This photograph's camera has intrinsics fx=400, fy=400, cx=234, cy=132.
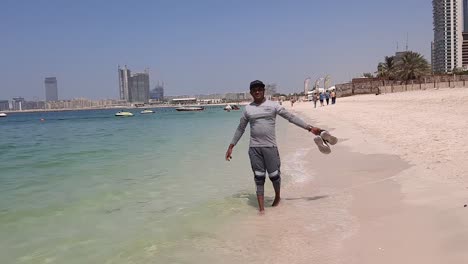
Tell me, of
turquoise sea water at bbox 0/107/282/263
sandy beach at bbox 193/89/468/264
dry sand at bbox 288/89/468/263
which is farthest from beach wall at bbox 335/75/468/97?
turquoise sea water at bbox 0/107/282/263

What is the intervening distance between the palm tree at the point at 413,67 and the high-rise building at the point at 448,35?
79211 millimetres

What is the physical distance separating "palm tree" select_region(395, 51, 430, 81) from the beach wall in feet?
15.8

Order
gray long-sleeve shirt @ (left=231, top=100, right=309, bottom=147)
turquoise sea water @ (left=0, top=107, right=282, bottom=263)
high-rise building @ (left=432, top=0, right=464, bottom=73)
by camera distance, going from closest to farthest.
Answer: turquoise sea water @ (left=0, top=107, right=282, bottom=263) → gray long-sleeve shirt @ (left=231, top=100, right=309, bottom=147) → high-rise building @ (left=432, top=0, right=464, bottom=73)

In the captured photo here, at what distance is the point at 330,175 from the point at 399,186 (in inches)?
75.2

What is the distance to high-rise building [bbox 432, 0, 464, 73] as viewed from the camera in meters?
142

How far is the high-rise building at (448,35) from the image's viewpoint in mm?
141625

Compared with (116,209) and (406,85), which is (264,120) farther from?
(406,85)

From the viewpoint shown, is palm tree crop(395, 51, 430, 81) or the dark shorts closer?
the dark shorts

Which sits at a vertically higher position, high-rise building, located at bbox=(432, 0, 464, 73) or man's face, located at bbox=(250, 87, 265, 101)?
high-rise building, located at bbox=(432, 0, 464, 73)

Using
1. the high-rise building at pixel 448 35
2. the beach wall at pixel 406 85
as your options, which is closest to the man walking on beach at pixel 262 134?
the beach wall at pixel 406 85

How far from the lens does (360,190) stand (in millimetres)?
6273

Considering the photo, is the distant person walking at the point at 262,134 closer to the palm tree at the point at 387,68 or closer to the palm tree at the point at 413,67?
the palm tree at the point at 413,67

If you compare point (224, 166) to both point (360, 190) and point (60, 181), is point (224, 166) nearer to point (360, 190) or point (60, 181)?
point (60, 181)

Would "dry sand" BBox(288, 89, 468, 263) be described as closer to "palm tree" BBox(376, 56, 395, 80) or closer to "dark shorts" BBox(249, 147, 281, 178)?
"dark shorts" BBox(249, 147, 281, 178)
